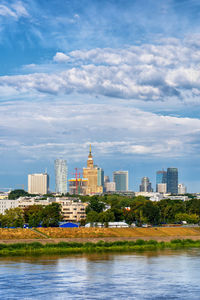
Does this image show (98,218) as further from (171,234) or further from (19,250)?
(19,250)

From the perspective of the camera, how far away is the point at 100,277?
182ft

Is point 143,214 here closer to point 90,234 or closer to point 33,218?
point 33,218

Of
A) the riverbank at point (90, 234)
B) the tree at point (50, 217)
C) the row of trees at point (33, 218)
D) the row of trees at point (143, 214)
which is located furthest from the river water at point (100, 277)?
the row of trees at point (143, 214)

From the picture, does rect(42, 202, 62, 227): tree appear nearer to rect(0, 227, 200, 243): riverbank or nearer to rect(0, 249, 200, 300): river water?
rect(0, 227, 200, 243): riverbank

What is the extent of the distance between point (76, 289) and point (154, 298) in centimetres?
798

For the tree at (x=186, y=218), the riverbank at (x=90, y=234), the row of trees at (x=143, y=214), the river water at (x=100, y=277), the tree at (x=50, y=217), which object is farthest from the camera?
the tree at (x=186, y=218)

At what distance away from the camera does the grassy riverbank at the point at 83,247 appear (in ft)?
274

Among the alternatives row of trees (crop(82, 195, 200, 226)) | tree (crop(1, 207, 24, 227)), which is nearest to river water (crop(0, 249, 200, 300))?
tree (crop(1, 207, 24, 227))

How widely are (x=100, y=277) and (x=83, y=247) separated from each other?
114 feet

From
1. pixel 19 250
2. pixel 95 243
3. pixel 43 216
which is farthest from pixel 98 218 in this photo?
pixel 19 250

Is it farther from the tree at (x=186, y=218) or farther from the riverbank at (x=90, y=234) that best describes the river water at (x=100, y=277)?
the tree at (x=186, y=218)

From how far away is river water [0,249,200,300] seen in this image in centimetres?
4628

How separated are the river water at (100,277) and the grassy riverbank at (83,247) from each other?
30.9ft

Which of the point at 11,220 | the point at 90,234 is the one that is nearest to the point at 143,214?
the point at 11,220
